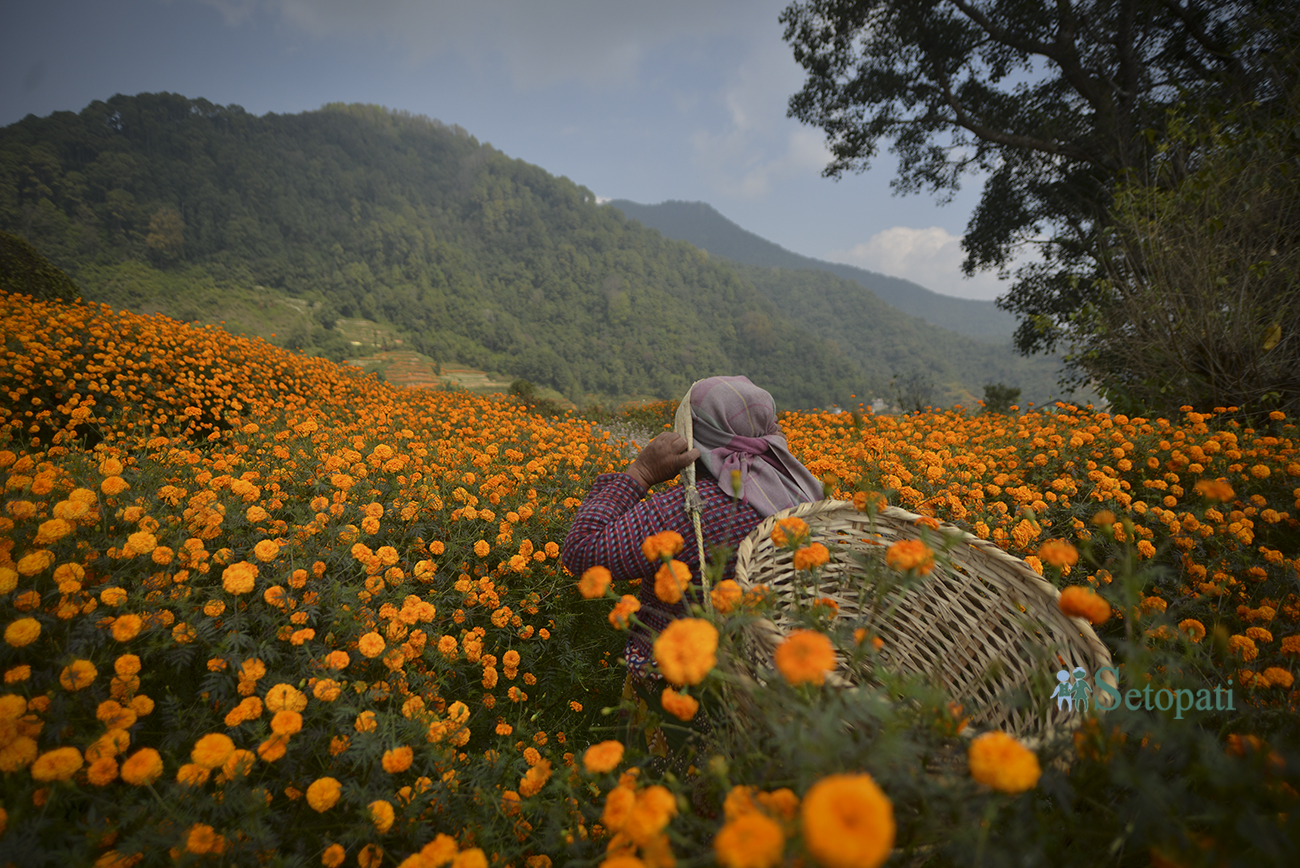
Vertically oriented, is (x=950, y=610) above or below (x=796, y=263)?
below

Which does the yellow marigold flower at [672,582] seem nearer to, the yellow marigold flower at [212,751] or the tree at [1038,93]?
the yellow marigold flower at [212,751]

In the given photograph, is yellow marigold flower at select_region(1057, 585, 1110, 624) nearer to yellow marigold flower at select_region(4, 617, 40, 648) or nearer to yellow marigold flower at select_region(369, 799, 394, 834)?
yellow marigold flower at select_region(369, 799, 394, 834)

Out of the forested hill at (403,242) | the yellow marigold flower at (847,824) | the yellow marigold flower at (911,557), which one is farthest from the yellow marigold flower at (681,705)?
the forested hill at (403,242)

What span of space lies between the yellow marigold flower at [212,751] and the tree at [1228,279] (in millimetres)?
5347

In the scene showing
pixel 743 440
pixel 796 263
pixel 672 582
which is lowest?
pixel 672 582

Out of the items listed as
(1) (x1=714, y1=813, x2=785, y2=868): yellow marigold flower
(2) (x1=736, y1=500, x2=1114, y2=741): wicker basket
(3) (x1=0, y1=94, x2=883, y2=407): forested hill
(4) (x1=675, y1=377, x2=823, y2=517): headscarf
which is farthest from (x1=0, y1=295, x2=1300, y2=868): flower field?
(3) (x1=0, y1=94, x2=883, y2=407): forested hill

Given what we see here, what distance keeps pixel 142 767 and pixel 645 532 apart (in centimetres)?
123

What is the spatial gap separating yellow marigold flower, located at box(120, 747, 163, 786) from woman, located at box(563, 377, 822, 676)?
39.9 inches

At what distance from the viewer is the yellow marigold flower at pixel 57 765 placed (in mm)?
859

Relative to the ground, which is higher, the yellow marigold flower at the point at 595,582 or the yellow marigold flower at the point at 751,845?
the yellow marigold flower at the point at 595,582

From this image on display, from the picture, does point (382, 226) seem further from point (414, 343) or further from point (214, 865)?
point (214, 865)

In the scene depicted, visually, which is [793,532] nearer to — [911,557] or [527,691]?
[911,557]

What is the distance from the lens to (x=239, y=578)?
1.28 metres

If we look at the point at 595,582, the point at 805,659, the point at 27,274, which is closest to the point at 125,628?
the point at 595,582
